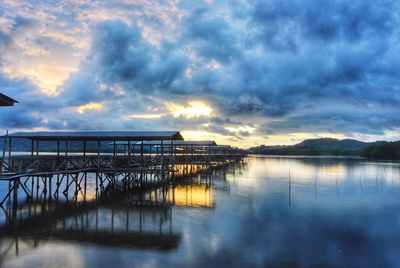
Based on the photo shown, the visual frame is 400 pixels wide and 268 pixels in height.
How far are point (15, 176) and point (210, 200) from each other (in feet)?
43.5

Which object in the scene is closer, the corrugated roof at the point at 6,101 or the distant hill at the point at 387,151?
the corrugated roof at the point at 6,101

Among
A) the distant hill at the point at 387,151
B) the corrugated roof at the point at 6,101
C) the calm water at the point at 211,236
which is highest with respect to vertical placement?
the corrugated roof at the point at 6,101

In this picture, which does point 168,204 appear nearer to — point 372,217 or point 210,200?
point 210,200

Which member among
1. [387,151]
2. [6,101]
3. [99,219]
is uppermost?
[6,101]

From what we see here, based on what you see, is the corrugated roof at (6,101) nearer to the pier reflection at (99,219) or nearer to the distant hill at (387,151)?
the pier reflection at (99,219)

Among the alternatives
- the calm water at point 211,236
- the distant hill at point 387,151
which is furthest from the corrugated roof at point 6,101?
the distant hill at point 387,151

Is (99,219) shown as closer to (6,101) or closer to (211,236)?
(211,236)

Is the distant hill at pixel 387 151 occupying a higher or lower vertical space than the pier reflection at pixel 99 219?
higher

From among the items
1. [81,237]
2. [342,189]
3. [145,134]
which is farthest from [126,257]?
[342,189]

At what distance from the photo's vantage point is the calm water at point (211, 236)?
1079 centimetres

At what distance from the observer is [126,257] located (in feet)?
35.2

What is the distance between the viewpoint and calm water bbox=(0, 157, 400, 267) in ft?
35.4

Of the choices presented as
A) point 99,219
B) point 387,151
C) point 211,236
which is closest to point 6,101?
point 99,219

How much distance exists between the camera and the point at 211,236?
1366 centimetres
